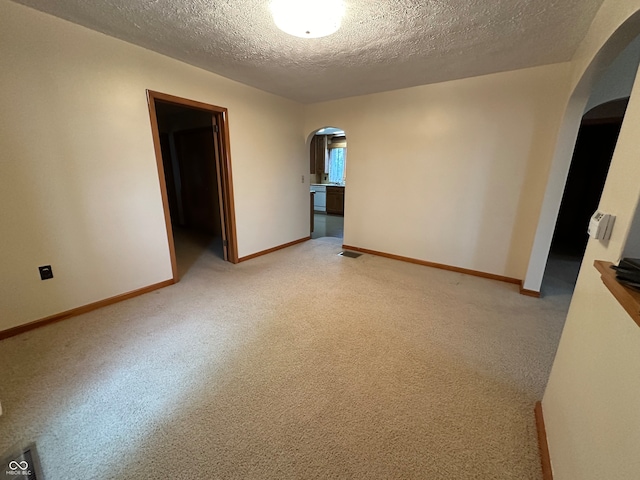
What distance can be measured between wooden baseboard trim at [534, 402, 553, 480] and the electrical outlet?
336 centimetres

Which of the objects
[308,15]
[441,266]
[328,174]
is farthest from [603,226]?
[328,174]

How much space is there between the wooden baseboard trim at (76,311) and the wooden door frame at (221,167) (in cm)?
27

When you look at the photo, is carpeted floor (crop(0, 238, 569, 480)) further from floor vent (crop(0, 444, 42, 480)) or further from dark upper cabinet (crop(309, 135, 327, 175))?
dark upper cabinet (crop(309, 135, 327, 175))

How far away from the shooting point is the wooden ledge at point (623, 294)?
2.08 ft

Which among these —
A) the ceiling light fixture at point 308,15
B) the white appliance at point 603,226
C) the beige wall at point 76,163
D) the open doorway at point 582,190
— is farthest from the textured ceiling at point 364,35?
the open doorway at point 582,190

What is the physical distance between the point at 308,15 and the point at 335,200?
5455mm

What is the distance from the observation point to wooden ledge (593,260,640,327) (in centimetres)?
63

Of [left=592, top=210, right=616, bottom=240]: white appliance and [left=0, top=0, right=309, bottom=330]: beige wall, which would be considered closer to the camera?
[left=592, top=210, right=616, bottom=240]: white appliance

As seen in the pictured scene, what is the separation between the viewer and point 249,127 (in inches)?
131

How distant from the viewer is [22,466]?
1005mm

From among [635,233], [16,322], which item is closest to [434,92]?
[635,233]

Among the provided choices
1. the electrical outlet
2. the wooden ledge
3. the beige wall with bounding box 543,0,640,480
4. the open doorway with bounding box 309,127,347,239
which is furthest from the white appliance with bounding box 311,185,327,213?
the wooden ledge

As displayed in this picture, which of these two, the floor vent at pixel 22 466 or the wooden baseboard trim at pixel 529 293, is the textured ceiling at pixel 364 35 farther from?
the floor vent at pixel 22 466
